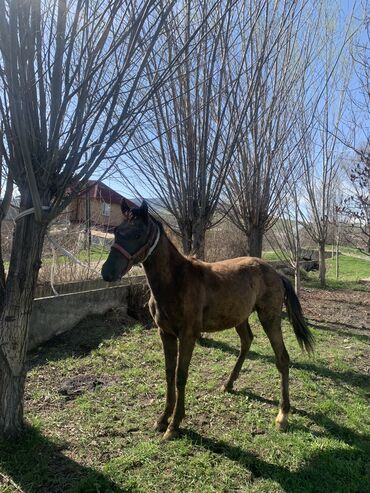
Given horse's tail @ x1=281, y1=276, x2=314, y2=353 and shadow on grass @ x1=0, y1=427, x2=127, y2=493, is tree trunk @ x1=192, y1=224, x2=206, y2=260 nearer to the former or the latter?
horse's tail @ x1=281, y1=276, x2=314, y2=353

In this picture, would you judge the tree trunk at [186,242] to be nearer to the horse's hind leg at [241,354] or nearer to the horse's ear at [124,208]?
the horse's hind leg at [241,354]

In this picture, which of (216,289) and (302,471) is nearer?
(302,471)

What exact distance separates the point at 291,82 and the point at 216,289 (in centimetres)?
570

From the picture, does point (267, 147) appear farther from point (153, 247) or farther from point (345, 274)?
point (345, 274)

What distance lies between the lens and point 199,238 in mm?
6703

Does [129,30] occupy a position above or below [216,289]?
above

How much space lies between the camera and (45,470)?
3.11 metres

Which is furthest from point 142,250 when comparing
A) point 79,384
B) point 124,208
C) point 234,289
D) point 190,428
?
point 79,384

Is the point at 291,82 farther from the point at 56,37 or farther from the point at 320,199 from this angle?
the point at 56,37

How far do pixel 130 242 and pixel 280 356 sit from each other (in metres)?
2.20

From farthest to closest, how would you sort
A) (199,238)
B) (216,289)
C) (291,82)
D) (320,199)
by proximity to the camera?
(320,199), (291,82), (199,238), (216,289)

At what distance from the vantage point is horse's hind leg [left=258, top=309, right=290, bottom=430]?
4038 millimetres

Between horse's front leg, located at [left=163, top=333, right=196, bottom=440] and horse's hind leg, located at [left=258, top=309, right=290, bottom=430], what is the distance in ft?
3.38

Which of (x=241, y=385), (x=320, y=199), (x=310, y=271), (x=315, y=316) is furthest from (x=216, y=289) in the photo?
(x=310, y=271)
